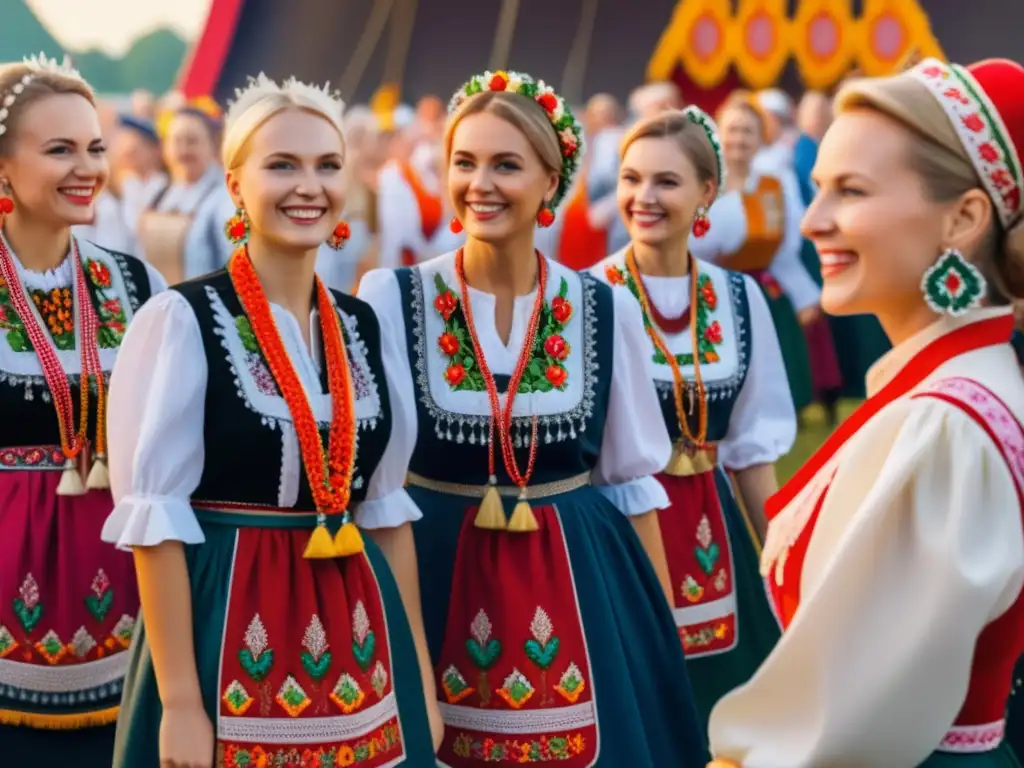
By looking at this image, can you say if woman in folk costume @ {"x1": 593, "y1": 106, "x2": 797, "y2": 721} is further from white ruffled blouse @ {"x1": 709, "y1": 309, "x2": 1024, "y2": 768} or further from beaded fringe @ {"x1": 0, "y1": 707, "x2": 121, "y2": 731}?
white ruffled blouse @ {"x1": 709, "y1": 309, "x2": 1024, "y2": 768}

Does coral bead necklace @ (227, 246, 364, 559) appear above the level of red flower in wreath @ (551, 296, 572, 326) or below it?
below

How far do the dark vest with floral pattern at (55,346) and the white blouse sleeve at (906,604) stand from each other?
6.28 ft

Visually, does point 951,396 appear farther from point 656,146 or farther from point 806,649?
point 656,146

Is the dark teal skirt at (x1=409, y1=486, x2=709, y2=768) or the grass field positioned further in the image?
the grass field

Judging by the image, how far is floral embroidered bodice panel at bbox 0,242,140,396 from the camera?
3.29 m

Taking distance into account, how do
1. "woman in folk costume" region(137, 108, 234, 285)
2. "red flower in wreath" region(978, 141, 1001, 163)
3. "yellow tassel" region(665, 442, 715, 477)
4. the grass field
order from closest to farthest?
"red flower in wreath" region(978, 141, 1001, 163), "yellow tassel" region(665, 442, 715, 477), the grass field, "woman in folk costume" region(137, 108, 234, 285)

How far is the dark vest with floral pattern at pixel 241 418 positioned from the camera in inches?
103

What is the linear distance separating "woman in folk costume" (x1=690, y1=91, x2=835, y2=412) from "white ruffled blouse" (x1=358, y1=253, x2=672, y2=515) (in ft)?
11.1

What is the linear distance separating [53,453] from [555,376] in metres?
1.07

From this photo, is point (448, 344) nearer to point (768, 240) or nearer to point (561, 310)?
point (561, 310)

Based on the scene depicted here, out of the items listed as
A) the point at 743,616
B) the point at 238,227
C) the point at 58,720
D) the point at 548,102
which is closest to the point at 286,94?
the point at 238,227

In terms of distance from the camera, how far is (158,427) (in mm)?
2555

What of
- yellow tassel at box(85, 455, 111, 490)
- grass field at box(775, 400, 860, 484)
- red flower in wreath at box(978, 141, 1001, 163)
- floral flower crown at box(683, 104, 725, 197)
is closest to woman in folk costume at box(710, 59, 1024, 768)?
red flower in wreath at box(978, 141, 1001, 163)

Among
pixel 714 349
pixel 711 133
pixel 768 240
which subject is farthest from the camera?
pixel 768 240
